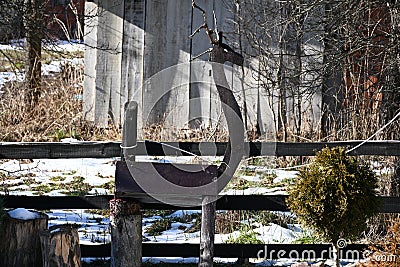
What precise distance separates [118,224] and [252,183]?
3.18 meters

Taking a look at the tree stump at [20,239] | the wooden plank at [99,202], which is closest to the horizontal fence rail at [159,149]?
the wooden plank at [99,202]

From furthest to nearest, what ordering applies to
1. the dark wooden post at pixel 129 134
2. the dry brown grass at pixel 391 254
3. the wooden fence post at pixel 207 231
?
the dark wooden post at pixel 129 134
the wooden fence post at pixel 207 231
the dry brown grass at pixel 391 254

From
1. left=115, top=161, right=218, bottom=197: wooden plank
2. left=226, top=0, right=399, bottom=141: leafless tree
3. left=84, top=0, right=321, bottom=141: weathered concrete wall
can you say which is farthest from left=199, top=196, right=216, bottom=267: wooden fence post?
left=84, top=0, right=321, bottom=141: weathered concrete wall

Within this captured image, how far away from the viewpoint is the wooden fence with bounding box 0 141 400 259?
19.4 feet

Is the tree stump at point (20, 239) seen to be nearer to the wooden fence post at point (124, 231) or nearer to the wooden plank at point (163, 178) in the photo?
the wooden fence post at point (124, 231)

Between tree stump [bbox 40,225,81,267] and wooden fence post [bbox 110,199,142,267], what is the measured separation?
368mm

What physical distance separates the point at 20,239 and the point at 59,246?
36cm

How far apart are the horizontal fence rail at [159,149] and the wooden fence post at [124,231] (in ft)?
1.80

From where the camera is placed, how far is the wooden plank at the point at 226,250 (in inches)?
237

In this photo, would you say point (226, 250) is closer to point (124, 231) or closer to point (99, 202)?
point (124, 231)

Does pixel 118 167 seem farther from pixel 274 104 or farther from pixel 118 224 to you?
pixel 274 104

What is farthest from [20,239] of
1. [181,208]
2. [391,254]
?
[391,254]

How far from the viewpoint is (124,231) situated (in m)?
5.51

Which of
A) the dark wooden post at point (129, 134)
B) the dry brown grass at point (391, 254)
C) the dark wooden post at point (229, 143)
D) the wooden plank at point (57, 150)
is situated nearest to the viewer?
the dry brown grass at point (391, 254)
